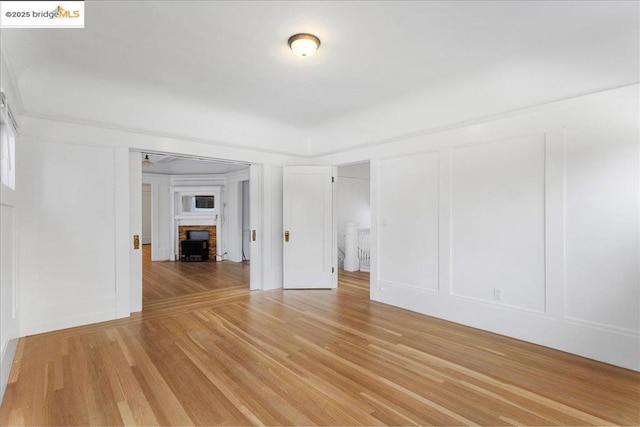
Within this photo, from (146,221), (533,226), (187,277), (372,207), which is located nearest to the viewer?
(533,226)

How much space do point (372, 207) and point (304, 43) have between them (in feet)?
8.66

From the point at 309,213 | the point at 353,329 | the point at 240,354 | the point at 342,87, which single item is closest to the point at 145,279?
the point at 309,213

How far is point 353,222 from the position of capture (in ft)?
25.9

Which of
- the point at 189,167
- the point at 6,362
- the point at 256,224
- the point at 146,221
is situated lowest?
the point at 6,362

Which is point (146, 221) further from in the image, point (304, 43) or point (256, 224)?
point (304, 43)

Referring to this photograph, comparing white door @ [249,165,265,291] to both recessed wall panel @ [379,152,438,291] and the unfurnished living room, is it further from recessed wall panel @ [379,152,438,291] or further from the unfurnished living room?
recessed wall panel @ [379,152,438,291]

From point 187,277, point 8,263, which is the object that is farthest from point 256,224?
point 8,263

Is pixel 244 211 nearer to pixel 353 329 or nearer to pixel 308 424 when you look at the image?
pixel 353 329

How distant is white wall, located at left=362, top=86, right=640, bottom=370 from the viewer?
2.70m

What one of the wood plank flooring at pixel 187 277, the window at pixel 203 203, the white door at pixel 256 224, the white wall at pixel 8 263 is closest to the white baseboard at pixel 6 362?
the white wall at pixel 8 263

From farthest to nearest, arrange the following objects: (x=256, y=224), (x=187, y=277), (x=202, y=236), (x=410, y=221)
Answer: (x=202, y=236)
(x=187, y=277)
(x=256, y=224)
(x=410, y=221)

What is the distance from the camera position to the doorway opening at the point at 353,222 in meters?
7.08

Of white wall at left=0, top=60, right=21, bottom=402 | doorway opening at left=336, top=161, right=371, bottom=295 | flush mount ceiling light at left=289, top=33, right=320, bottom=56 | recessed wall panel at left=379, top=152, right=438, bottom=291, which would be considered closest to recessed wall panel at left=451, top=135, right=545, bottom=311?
recessed wall panel at left=379, top=152, right=438, bottom=291

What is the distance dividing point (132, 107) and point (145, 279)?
355 centimetres
